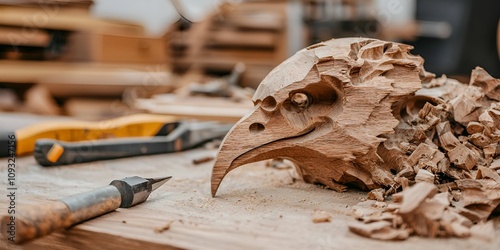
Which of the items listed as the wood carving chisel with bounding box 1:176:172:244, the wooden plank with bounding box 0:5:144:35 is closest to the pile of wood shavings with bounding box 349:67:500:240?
the wood carving chisel with bounding box 1:176:172:244

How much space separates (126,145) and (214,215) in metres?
0.83

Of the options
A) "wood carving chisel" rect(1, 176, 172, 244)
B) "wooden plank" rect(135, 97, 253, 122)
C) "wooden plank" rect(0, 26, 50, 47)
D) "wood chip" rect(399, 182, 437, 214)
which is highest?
"wooden plank" rect(0, 26, 50, 47)

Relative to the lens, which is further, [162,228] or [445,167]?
[445,167]

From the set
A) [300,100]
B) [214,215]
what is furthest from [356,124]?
[214,215]

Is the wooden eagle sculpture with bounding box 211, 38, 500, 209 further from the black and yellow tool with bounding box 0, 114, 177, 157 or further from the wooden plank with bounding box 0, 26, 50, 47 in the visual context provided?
the wooden plank with bounding box 0, 26, 50, 47

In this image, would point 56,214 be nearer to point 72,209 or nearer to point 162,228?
point 72,209

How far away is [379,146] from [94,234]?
0.69 metres

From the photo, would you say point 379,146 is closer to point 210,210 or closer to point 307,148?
point 307,148

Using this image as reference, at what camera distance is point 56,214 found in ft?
3.17

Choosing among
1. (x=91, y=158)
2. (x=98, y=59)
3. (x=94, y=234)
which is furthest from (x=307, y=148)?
(x=98, y=59)

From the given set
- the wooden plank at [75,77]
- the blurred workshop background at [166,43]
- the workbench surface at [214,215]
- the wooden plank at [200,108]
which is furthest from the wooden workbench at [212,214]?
the wooden plank at [75,77]

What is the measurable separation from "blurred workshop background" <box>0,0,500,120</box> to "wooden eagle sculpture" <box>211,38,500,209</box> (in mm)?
1253

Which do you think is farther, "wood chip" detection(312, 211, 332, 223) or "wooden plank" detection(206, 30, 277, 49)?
"wooden plank" detection(206, 30, 277, 49)

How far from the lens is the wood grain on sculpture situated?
1.21 meters
